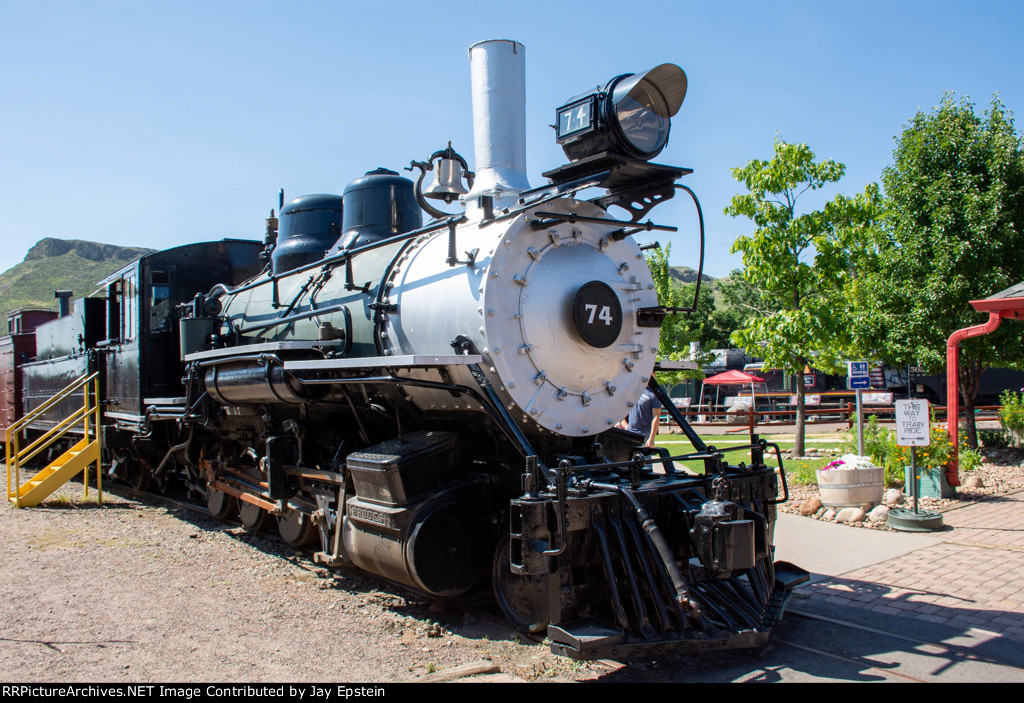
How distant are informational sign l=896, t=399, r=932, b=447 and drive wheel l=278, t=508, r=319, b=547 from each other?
19.6 ft

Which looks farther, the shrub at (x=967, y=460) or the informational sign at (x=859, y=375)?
the shrub at (x=967, y=460)

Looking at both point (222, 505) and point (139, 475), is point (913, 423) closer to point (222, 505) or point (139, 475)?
point (222, 505)

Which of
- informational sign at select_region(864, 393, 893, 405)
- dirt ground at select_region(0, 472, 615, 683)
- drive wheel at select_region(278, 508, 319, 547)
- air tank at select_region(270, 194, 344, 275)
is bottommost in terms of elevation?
informational sign at select_region(864, 393, 893, 405)

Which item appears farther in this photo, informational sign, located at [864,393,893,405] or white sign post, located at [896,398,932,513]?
informational sign, located at [864,393,893,405]

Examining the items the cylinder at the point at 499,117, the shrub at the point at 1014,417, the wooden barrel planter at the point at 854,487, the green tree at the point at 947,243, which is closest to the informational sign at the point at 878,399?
the shrub at the point at 1014,417

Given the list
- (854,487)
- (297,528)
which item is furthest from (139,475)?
(854,487)

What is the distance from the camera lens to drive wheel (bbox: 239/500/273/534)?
7.26 metres

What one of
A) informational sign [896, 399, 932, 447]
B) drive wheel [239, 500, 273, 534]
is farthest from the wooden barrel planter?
drive wheel [239, 500, 273, 534]

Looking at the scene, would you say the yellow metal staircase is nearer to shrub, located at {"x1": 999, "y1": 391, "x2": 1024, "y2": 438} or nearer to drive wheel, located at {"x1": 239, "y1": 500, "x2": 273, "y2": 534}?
drive wheel, located at {"x1": 239, "y1": 500, "x2": 273, "y2": 534}

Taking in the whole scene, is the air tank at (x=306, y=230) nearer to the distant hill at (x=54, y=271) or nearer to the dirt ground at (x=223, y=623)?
the dirt ground at (x=223, y=623)

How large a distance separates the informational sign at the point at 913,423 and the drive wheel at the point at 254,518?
6537 millimetres

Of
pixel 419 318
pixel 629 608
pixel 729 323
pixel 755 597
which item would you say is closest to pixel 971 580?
pixel 755 597

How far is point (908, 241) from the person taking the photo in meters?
12.8

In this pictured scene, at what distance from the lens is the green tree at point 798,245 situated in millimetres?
12609
